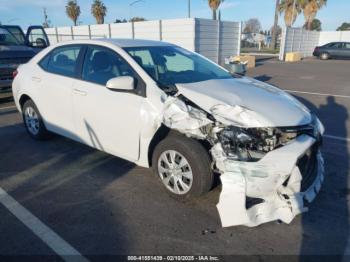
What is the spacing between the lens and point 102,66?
409 cm

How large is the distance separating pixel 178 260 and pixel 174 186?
0.98 metres

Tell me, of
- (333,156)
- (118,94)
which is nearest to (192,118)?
(118,94)

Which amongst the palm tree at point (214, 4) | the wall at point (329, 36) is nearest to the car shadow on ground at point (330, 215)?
the palm tree at point (214, 4)

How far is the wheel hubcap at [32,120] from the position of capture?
5162 mm

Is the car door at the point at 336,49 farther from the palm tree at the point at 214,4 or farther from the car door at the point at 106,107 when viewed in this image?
the car door at the point at 106,107

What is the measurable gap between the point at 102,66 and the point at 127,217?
6.50ft

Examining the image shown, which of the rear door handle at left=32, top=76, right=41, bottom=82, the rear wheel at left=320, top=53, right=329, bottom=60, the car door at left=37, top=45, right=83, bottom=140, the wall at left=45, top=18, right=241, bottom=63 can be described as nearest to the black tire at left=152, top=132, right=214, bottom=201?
the car door at left=37, top=45, right=83, bottom=140

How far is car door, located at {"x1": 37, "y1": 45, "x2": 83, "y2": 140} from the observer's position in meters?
4.35

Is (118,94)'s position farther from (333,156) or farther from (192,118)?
(333,156)

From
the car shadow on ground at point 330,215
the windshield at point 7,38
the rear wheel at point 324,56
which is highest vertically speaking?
the windshield at point 7,38

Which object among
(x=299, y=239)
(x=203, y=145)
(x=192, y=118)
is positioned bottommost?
(x=299, y=239)

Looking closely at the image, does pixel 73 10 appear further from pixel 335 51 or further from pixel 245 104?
pixel 245 104

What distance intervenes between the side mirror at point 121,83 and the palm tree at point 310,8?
41616 millimetres

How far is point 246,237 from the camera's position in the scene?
2.87m
